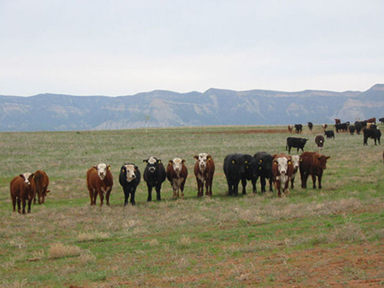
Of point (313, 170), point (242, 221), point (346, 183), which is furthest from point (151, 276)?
point (346, 183)

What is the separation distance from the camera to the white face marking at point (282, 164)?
20328 mm

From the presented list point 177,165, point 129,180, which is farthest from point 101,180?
point 177,165

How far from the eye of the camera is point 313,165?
22.2 metres

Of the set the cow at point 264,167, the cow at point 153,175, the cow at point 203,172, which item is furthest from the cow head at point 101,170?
the cow at point 264,167

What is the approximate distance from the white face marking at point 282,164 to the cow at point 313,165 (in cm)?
230

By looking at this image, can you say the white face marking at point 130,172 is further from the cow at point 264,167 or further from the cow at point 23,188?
the cow at point 264,167

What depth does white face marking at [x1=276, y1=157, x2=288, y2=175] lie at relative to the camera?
2033cm

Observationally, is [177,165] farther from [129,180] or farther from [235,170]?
[235,170]

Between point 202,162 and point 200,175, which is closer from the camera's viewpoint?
point 202,162

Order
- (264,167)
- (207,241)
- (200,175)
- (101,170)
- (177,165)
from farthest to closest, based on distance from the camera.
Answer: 1. (200,175)
2. (177,165)
3. (264,167)
4. (101,170)
5. (207,241)

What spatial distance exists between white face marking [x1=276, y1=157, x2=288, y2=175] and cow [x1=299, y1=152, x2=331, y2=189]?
2301mm

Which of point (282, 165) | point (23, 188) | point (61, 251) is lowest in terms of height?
point (61, 251)

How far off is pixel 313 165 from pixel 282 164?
8.20 feet

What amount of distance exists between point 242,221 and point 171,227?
2.31 meters
